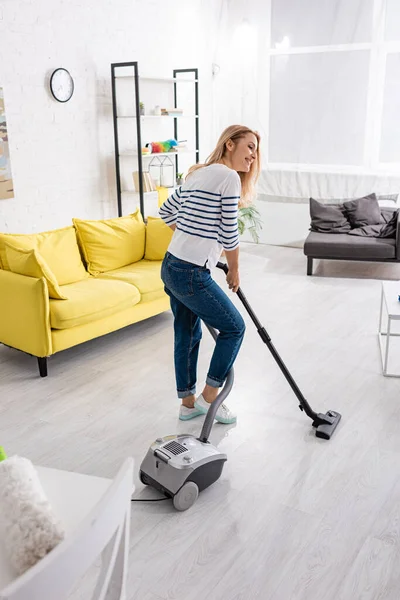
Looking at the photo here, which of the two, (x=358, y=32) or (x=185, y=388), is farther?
(x=358, y=32)

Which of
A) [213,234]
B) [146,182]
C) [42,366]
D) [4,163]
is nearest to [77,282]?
[42,366]

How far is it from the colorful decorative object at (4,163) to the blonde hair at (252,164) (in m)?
2.57

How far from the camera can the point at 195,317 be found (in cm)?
286

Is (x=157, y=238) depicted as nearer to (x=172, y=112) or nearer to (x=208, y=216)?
(x=172, y=112)

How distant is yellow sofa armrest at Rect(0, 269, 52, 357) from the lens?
3.42 m

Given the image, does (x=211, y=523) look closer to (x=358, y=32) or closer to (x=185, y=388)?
(x=185, y=388)

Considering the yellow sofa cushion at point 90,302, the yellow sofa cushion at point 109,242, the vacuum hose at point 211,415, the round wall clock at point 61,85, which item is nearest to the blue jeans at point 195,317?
the vacuum hose at point 211,415

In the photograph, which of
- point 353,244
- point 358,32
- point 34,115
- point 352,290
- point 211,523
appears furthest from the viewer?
point 358,32

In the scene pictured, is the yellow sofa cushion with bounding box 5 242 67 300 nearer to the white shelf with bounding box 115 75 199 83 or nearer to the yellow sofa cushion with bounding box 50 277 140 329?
the yellow sofa cushion with bounding box 50 277 140 329

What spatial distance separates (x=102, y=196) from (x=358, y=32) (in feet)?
10.2

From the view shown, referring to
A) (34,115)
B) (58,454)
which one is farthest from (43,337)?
(34,115)

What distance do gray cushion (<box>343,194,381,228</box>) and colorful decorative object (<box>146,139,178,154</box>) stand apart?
1851 mm

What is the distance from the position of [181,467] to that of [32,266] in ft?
5.58

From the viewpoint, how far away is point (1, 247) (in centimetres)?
374
